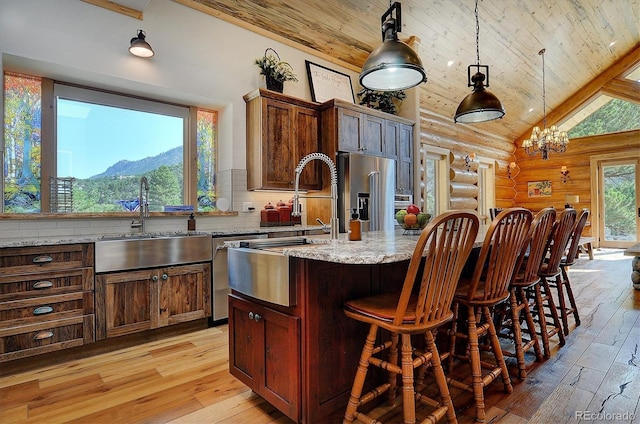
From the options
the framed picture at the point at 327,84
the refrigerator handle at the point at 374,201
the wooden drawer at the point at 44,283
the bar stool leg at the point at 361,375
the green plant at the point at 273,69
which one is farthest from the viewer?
the framed picture at the point at 327,84

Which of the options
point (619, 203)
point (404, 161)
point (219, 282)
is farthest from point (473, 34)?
point (619, 203)

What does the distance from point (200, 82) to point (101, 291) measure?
2264 mm

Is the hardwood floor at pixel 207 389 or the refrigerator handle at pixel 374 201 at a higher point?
the refrigerator handle at pixel 374 201

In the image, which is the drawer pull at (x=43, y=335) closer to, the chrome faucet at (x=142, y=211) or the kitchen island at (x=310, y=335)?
the chrome faucet at (x=142, y=211)

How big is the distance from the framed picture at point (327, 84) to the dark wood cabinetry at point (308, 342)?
131 inches

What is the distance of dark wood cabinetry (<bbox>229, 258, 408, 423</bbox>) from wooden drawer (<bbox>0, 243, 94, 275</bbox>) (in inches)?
54.4

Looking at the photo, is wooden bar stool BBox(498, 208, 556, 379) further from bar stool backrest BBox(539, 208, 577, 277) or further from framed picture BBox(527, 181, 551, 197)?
framed picture BBox(527, 181, 551, 197)

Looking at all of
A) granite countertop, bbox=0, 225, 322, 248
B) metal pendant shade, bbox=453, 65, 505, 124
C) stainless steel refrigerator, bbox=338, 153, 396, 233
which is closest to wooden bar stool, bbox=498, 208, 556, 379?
metal pendant shade, bbox=453, 65, 505, 124

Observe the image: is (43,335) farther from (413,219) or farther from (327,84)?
(327,84)

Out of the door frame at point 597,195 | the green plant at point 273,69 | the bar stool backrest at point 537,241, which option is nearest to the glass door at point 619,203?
the door frame at point 597,195

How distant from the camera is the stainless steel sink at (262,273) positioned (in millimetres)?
1556

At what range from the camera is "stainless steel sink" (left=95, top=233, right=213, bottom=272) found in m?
2.55

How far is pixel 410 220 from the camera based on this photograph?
7.82 feet

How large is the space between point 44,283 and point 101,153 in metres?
1.43
